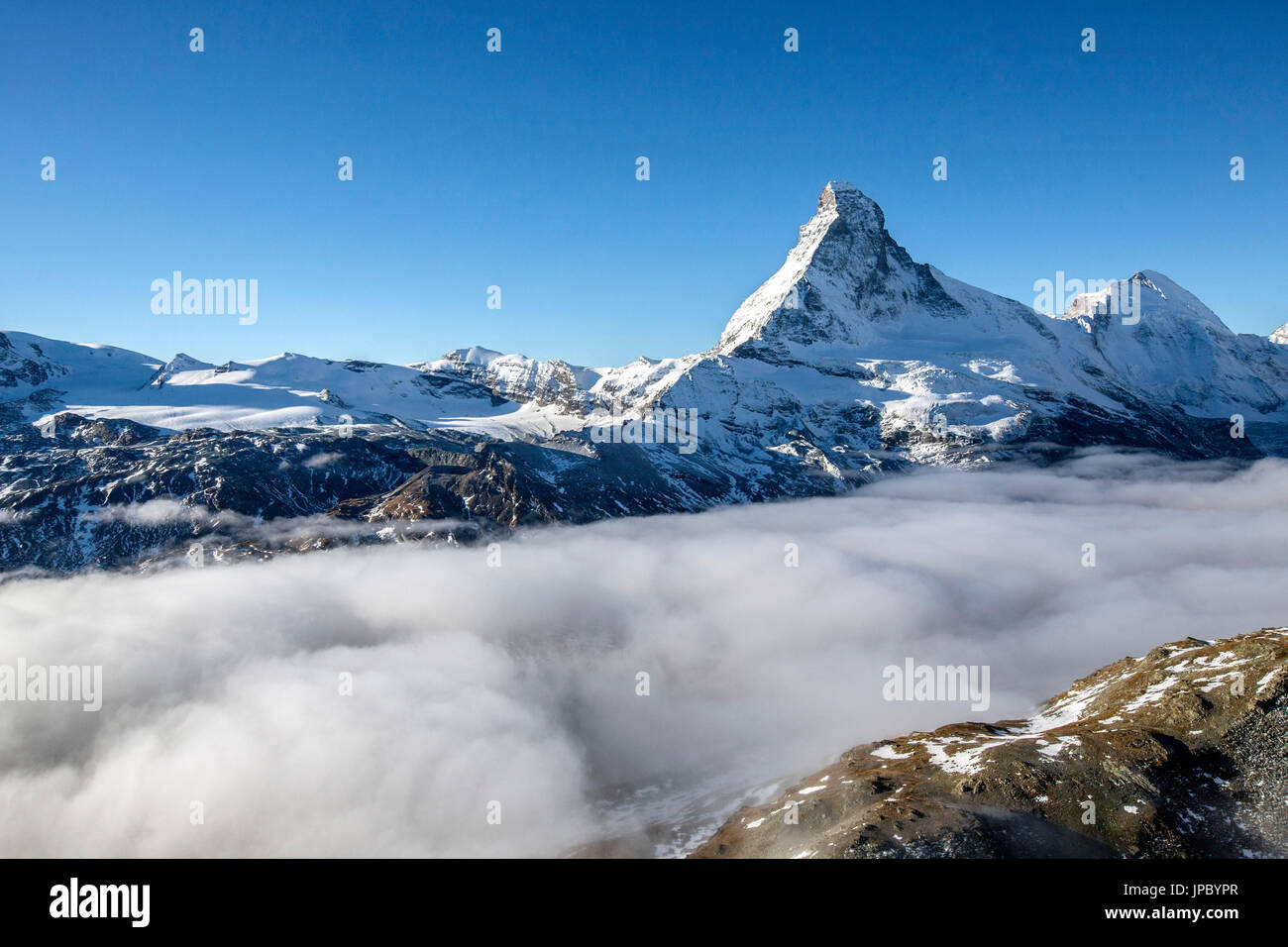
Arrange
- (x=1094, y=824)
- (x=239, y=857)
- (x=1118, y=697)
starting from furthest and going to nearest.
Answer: (x=239, y=857) < (x=1118, y=697) < (x=1094, y=824)

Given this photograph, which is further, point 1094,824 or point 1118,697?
point 1118,697

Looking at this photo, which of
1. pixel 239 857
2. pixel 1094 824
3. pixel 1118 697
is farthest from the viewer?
pixel 239 857
